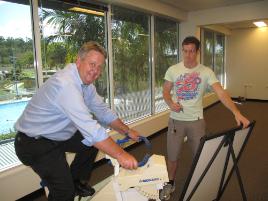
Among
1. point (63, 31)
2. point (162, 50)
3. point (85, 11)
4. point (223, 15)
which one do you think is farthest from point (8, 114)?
point (223, 15)

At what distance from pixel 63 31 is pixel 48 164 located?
2085mm

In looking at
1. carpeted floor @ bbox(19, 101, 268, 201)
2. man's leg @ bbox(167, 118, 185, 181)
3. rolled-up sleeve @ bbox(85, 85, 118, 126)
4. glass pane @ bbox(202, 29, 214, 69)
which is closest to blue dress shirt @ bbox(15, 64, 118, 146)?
rolled-up sleeve @ bbox(85, 85, 118, 126)

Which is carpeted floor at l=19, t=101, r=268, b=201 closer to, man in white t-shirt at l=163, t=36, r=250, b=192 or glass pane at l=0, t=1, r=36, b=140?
man in white t-shirt at l=163, t=36, r=250, b=192

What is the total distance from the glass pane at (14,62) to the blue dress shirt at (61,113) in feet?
3.62

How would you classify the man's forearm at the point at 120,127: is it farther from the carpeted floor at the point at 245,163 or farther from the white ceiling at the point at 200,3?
the white ceiling at the point at 200,3

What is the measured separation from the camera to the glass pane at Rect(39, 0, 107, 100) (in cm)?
292

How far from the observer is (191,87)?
2.35 metres

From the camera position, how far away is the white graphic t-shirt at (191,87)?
233 cm

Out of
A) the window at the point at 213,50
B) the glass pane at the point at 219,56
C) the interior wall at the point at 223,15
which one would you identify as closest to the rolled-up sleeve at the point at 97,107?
the interior wall at the point at 223,15

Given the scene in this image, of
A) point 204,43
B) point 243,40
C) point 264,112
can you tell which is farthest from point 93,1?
point 243,40

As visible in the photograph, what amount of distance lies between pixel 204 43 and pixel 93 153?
6.09m

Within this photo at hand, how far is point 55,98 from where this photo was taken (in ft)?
4.79

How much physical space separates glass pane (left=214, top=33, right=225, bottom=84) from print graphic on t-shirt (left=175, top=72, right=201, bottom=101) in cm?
637

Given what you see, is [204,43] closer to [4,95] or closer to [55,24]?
[55,24]
